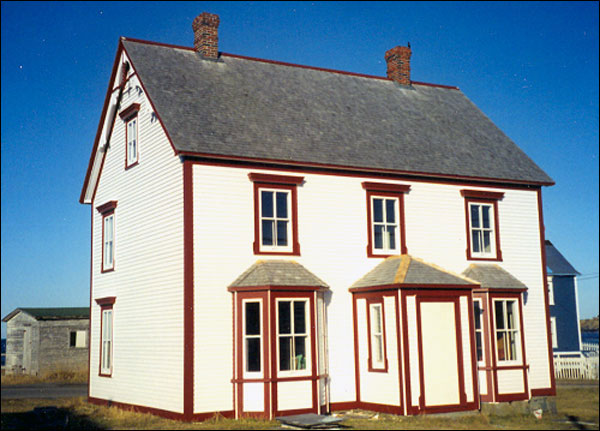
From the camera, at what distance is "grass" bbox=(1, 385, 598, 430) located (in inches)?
706

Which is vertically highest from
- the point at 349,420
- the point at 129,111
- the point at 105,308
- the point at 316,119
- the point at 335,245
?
the point at 129,111

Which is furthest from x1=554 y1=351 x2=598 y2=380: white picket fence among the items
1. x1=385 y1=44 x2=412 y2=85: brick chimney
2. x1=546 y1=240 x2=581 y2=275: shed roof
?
x1=385 y1=44 x2=412 y2=85: brick chimney

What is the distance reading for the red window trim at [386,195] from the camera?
868 inches

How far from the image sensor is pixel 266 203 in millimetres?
20719

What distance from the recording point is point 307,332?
64.2 feet

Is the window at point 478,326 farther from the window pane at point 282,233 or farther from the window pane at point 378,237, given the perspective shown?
the window pane at point 282,233

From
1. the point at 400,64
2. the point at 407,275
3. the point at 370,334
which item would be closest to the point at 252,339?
the point at 370,334

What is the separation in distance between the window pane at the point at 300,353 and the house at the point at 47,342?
2503 cm

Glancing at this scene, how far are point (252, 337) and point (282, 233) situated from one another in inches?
135

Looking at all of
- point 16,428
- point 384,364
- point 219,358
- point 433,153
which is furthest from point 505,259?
point 16,428

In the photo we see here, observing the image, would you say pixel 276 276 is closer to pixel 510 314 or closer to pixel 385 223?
pixel 385 223

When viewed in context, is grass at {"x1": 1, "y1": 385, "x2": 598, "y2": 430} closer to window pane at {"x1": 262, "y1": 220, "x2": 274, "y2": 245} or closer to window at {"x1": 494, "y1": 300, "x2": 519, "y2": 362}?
window at {"x1": 494, "y1": 300, "x2": 519, "y2": 362}

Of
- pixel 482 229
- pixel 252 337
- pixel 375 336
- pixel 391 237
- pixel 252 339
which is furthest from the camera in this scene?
pixel 482 229

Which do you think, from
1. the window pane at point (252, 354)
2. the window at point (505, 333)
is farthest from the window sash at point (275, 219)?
the window at point (505, 333)
